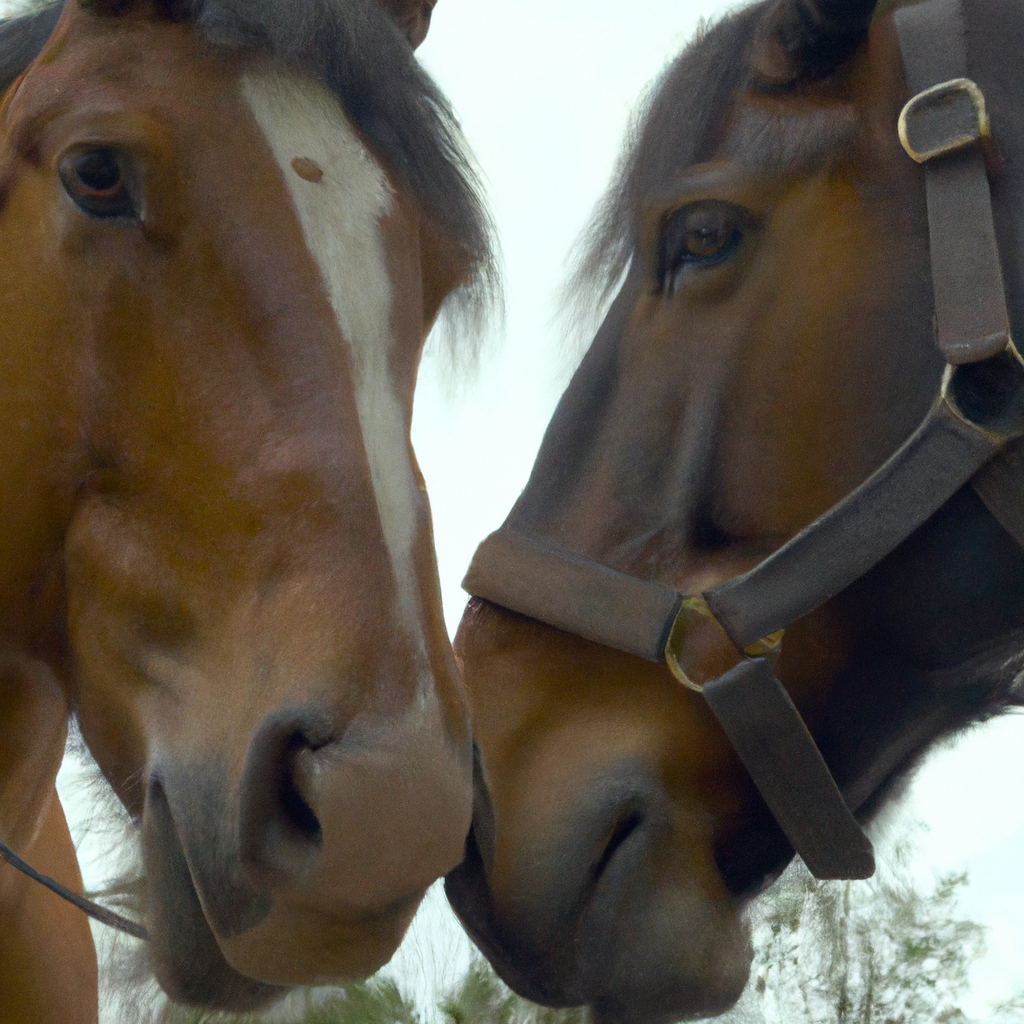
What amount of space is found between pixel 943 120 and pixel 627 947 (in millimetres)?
1415

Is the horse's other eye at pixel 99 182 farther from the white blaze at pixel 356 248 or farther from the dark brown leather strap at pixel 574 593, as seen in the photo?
the dark brown leather strap at pixel 574 593

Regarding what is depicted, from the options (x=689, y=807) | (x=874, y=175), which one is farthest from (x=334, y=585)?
(x=874, y=175)

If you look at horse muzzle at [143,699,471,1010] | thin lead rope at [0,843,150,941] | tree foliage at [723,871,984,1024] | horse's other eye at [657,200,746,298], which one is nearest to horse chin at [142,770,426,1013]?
horse muzzle at [143,699,471,1010]

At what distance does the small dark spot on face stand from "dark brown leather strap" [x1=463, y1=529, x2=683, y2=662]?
79cm

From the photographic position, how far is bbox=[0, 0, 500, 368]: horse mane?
1.61 m

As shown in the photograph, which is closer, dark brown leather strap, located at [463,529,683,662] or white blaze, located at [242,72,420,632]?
white blaze, located at [242,72,420,632]

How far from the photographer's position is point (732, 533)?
2020 millimetres

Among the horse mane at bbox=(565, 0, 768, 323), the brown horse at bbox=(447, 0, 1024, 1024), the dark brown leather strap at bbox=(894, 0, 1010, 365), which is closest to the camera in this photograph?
the dark brown leather strap at bbox=(894, 0, 1010, 365)

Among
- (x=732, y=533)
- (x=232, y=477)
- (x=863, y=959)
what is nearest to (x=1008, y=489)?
(x=732, y=533)

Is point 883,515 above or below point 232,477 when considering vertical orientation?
below

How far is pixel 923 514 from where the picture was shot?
1813mm

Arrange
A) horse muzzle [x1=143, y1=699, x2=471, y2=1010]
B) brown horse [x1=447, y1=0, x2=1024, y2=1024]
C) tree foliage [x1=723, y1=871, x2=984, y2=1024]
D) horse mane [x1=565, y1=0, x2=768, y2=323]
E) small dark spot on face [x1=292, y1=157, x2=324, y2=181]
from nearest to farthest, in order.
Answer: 1. horse muzzle [x1=143, y1=699, x2=471, y2=1010]
2. small dark spot on face [x1=292, y1=157, x2=324, y2=181]
3. brown horse [x1=447, y1=0, x2=1024, y2=1024]
4. horse mane [x1=565, y1=0, x2=768, y2=323]
5. tree foliage [x1=723, y1=871, x2=984, y2=1024]

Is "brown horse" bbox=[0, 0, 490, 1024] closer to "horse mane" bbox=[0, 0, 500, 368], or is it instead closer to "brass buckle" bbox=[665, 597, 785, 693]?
"horse mane" bbox=[0, 0, 500, 368]

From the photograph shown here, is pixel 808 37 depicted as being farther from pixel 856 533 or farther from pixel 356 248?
pixel 356 248
